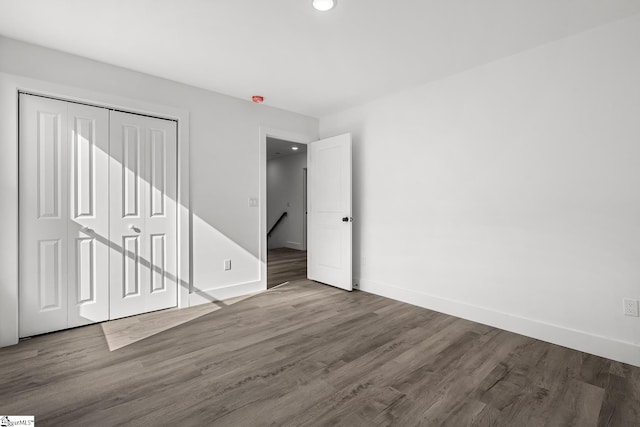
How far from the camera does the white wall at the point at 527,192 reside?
7.53 feet

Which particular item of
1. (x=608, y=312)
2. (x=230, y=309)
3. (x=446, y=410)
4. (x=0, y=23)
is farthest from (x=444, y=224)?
(x=0, y=23)

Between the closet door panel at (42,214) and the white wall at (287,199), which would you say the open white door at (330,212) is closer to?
the closet door panel at (42,214)

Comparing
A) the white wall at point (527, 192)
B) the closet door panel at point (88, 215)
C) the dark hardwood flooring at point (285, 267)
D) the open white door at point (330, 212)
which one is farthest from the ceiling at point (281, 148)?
the closet door panel at point (88, 215)

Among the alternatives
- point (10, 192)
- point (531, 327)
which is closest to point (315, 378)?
point (531, 327)

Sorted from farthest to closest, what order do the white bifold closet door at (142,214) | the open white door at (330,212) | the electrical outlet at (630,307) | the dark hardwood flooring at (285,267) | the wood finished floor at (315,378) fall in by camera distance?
the dark hardwood flooring at (285,267) → the open white door at (330,212) → the white bifold closet door at (142,214) → the electrical outlet at (630,307) → the wood finished floor at (315,378)

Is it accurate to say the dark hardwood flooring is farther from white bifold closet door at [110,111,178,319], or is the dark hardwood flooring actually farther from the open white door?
white bifold closet door at [110,111,178,319]

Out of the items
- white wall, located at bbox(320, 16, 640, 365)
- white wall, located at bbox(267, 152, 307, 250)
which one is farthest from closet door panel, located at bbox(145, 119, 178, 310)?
white wall, located at bbox(267, 152, 307, 250)

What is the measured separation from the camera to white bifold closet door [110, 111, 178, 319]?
Answer: 301cm

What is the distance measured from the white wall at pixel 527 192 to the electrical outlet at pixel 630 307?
35 millimetres

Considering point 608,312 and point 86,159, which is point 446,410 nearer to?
point 608,312

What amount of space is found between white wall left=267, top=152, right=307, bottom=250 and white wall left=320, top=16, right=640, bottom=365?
446 cm

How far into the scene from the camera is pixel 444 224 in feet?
Answer: 10.9

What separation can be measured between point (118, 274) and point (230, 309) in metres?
1.13

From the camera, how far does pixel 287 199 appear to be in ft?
28.3
